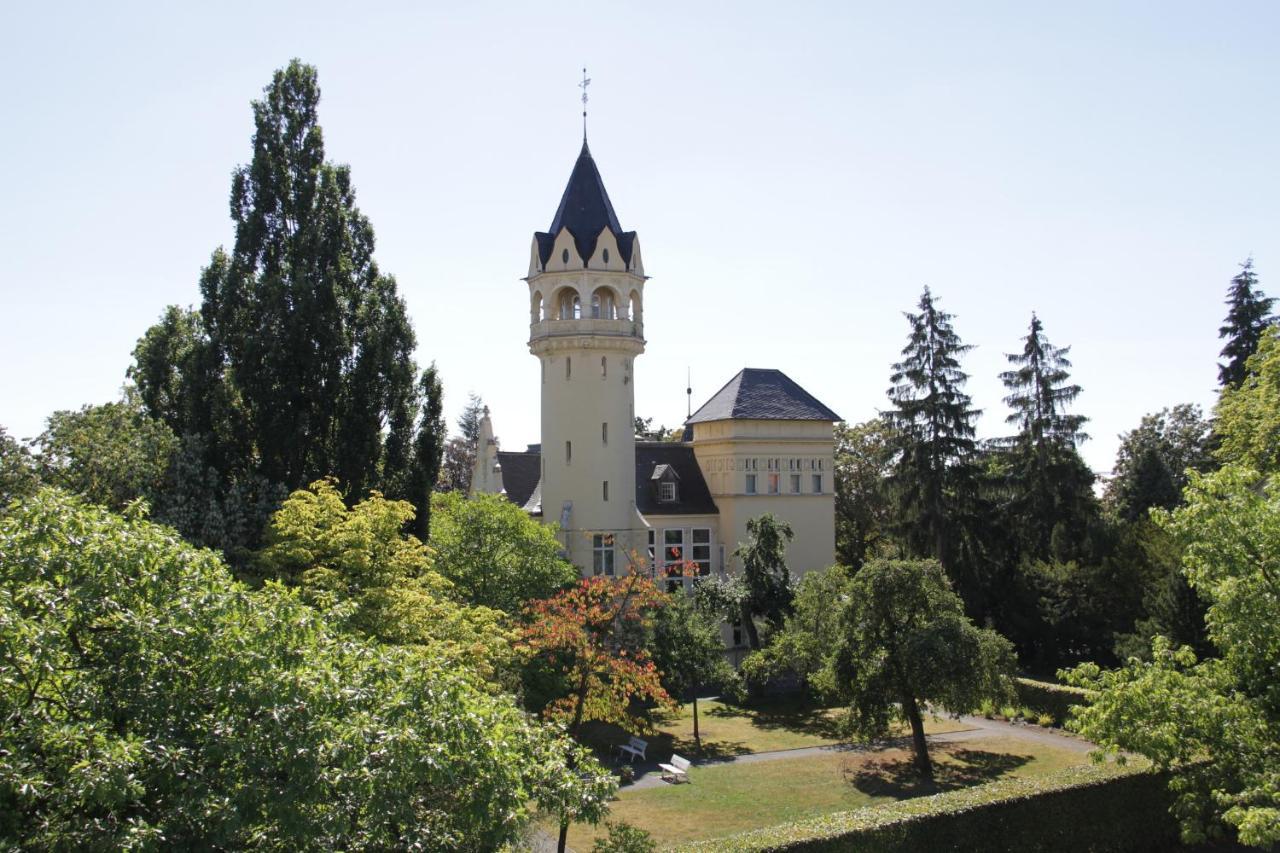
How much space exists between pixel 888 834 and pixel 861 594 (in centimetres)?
973

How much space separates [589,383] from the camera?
1645 inches

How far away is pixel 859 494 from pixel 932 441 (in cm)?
1410

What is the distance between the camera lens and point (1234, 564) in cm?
1667

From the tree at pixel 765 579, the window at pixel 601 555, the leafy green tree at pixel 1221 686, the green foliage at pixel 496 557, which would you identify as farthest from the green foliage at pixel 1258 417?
the window at pixel 601 555

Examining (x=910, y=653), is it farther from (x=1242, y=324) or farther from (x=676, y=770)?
(x=1242, y=324)

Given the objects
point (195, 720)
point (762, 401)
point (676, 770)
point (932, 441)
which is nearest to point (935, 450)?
point (932, 441)

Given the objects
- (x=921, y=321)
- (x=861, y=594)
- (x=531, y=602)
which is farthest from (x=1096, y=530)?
(x=531, y=602)

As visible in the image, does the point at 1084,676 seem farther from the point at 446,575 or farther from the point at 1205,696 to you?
the point at 446,575

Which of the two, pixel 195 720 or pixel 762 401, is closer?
pixel 195 720

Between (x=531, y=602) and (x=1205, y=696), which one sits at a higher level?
(x=531, y=602)

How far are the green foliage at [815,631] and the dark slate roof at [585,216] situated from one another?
17067 mm

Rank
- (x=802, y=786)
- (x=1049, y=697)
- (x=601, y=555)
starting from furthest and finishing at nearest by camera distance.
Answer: (x=601, y=555), (x=1049, y=697), (x=802, y=786)

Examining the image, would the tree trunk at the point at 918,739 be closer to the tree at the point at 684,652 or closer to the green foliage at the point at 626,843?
the tree at the point at 684,652

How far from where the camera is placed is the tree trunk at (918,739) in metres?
27.2
